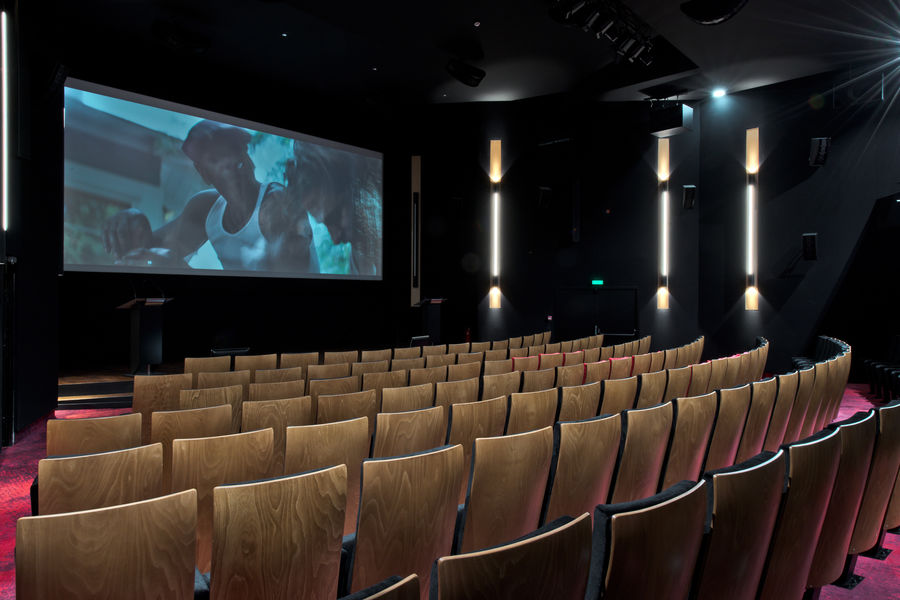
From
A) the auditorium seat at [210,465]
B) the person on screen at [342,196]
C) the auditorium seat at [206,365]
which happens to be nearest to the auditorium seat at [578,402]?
the auditorium seat at [210,465]

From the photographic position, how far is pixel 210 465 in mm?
1951

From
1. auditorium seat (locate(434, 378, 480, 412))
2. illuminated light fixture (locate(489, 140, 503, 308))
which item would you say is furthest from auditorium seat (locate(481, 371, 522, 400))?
illuminated light fixture (locate(489, 140, 503, 308))

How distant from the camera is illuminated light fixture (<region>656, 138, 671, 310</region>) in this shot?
10.6 meters

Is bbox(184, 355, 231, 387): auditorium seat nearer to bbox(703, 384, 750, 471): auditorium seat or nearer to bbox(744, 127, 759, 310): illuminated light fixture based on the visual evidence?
bbox(703, 384, 750, 471): auditorium seat

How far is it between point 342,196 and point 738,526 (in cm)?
956

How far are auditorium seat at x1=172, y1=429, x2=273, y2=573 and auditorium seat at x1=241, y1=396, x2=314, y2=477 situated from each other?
664 millimetres

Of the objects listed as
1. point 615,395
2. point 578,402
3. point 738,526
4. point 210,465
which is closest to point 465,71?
point 615,395

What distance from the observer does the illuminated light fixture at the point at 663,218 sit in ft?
34.8

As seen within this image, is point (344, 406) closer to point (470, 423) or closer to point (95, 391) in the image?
point (470, 423)

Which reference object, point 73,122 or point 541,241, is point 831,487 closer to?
point 73,122

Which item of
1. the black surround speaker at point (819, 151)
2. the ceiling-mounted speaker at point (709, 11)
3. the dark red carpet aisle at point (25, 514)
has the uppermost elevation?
the ceiling-mounted speaker at point (709, 11)

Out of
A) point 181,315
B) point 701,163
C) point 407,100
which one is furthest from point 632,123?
point 181,315

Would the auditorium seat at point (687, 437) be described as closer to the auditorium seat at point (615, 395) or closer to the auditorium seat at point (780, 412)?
the auditorium seat at point (615, 395)

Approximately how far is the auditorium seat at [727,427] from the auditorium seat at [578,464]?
3.12 feet
